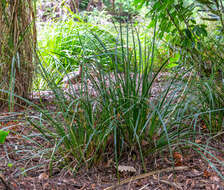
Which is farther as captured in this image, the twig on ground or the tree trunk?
the tree trunk

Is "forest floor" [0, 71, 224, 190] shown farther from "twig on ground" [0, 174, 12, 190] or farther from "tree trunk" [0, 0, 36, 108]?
"tree trunk" [0, 0, 36, 108]

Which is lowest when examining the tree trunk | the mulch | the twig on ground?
the mulch

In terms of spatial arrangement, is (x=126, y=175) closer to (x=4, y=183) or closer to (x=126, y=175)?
(x=126, y=175)

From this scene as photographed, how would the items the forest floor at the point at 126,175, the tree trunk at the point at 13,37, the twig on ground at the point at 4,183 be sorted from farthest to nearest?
the tree trunk at the point at 13,37, the forest floor at the point at 126,175, the twig on ground at the point at 4,183

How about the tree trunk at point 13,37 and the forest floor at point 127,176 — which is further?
the tree trunk at point 13,37

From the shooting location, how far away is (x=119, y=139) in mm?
1641

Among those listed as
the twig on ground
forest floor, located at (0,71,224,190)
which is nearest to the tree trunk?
forest floor, located at (0,71,224,190)

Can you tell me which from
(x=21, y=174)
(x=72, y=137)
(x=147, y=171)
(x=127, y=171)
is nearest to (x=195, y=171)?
(x=147, y=171)

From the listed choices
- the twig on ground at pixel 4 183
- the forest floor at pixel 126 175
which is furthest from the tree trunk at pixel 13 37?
the twig on ground at pixel 4 183

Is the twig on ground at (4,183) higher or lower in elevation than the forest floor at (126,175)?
higher

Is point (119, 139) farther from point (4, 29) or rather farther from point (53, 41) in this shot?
point (53, 41)

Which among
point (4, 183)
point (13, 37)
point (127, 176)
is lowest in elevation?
point (127, 176)

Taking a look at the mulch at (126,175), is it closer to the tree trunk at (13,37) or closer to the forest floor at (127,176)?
the forest floor at (127,176)

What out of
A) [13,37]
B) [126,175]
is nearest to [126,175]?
[126,175]
